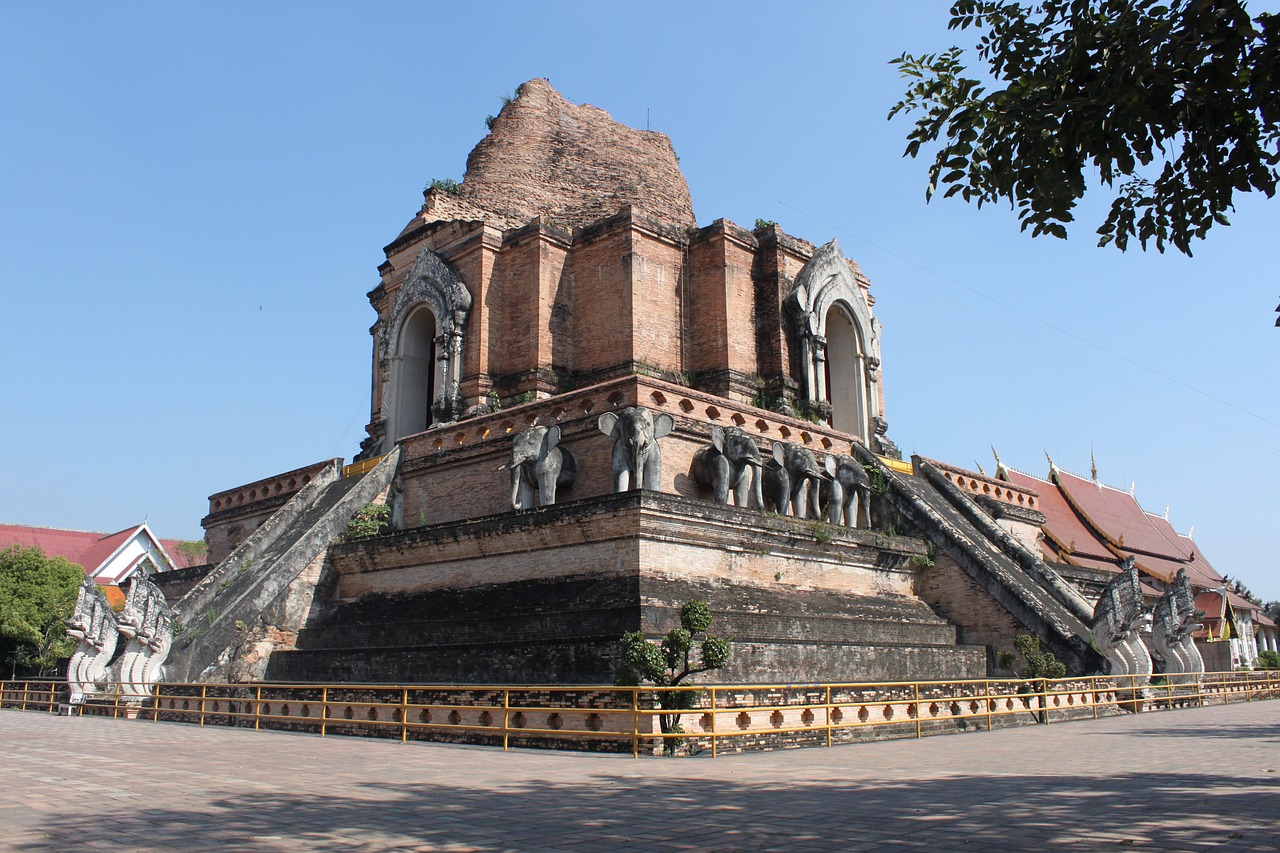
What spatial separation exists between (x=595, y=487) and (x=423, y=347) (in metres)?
7.52

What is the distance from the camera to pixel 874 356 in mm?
21359

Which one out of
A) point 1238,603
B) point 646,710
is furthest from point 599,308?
point 1238,603

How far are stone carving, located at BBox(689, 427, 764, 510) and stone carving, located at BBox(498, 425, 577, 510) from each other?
1.96 metres

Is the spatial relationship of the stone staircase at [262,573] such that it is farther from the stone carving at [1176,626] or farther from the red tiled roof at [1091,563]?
the red tiled roof at [1091,563]

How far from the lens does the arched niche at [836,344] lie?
19547 mm

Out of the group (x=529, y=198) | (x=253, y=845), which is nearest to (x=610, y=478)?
(x=529, y=198)

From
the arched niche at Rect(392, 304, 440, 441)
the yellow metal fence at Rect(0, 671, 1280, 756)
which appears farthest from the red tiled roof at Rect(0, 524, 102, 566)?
the yellow metal fence at Rect(0, 671, 1280, 756)

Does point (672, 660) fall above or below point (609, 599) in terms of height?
below

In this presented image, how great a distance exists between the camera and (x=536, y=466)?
15305 mm

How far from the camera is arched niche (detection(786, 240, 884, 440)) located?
64.1ft

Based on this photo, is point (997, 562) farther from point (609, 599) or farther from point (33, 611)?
point (33, 611)

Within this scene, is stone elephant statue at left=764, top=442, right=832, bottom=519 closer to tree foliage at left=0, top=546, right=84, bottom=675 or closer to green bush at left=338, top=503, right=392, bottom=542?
green bush at left=338, top=503, right=392, bottom=542

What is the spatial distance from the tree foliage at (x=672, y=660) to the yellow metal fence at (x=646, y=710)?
0.03 meters

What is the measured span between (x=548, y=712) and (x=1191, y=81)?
734 centimetres
